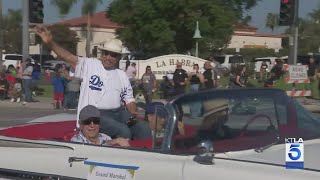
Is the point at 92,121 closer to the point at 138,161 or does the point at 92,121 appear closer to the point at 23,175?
the point at 23,175

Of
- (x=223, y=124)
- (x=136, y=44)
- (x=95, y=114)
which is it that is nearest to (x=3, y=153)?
(x=95, y=114)

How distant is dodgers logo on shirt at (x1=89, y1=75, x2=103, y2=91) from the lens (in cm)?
634

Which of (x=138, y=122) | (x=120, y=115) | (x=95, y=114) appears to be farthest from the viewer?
(x=120, y=115)

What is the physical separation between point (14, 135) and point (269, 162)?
2307mm

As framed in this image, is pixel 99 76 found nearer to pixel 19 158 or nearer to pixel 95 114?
pixel 95 114

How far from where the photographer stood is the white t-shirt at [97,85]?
6.32m

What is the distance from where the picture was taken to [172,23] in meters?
54.5

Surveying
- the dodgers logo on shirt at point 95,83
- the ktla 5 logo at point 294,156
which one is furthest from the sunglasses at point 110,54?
the ktla 5 logo at point 294,156

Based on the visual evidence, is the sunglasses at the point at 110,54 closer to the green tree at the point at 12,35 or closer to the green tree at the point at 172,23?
the green tree at the point at 172,23

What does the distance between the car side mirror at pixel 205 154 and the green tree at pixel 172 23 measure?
48748 millimetres

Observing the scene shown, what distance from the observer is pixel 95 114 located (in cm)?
530

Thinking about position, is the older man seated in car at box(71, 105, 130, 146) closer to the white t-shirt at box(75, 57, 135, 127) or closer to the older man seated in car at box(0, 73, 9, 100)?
the white t-shirt at box(75, 57, 135, 127)

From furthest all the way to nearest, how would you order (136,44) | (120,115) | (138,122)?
(136,44) < (120,115) < (138,122)

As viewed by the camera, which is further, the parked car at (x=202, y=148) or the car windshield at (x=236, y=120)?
the car windshield at (x=236, y=120)
